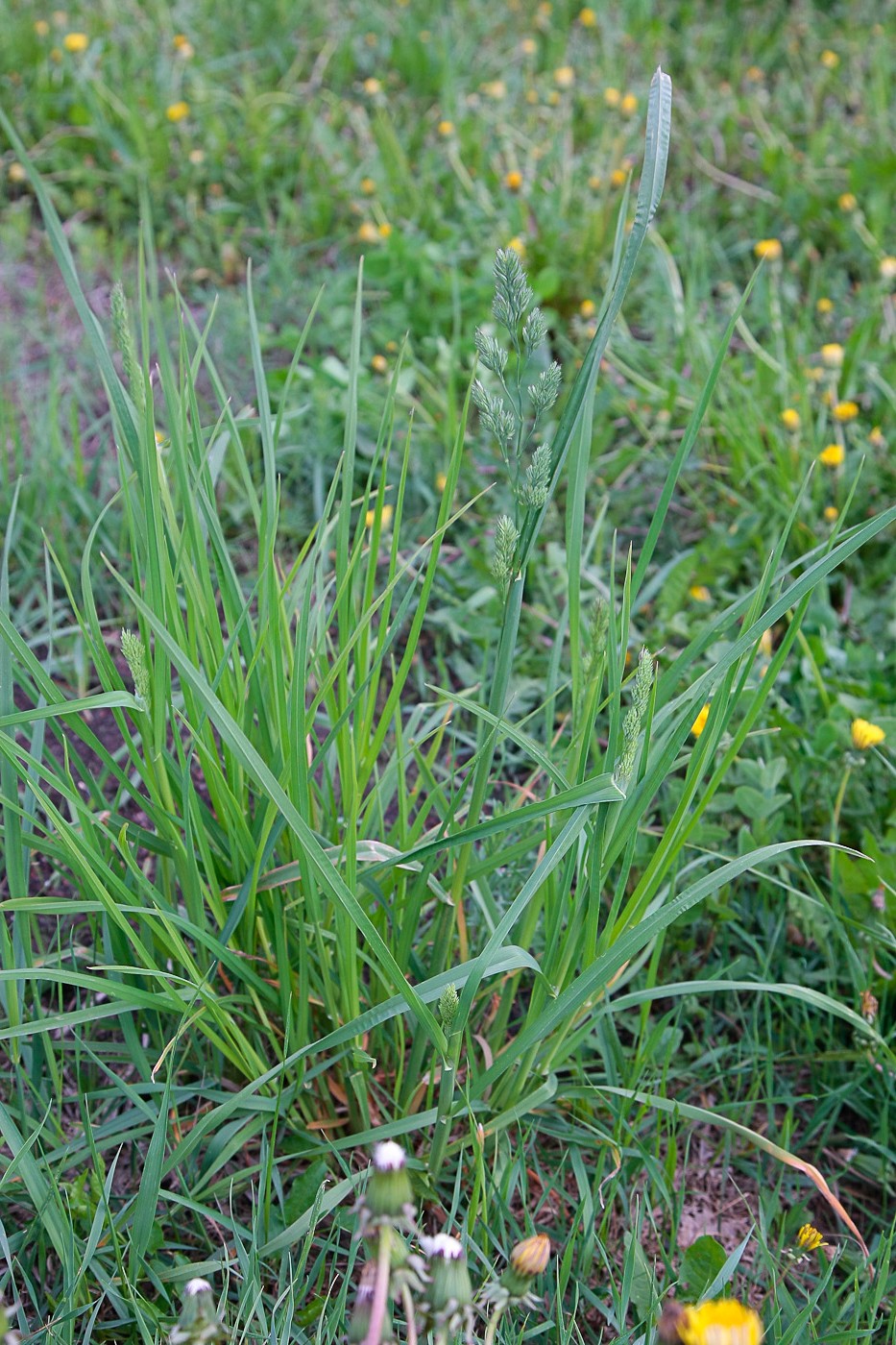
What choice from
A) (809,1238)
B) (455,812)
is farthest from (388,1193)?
(809,1238)

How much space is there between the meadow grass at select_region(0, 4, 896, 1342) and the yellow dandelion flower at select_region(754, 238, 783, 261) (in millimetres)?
74

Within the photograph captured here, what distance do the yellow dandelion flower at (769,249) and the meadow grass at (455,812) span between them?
0.24ft

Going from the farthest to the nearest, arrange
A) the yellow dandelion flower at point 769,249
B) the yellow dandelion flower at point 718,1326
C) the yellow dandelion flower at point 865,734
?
the yellow dandelion flower at point 769,249 → the yellow dandelion flower at point 865,734 → the yellow dandelion flower at point 718,1326

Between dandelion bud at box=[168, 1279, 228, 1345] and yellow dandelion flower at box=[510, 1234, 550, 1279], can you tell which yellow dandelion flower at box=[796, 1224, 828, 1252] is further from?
dandelion bud at box=[168, 1279, 228, 1345]

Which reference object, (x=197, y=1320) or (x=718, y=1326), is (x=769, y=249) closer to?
(x=718, y=1326)

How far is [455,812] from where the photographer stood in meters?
1.26

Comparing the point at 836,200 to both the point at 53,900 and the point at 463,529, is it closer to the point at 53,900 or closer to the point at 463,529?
the point at 463,529

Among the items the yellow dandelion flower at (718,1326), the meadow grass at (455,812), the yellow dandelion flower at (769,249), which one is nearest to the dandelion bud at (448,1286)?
the yellow dandelion flower at (718,1326)

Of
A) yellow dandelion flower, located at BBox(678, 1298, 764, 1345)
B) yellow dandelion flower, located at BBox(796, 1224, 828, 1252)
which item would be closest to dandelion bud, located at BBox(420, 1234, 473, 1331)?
yellow dandelion flower, located at BBox(678, 1298, 764, 1345)

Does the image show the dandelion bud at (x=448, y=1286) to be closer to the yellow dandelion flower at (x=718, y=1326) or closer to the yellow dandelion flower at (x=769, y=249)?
the yellow dandelion flower at (x=718, y=1326)

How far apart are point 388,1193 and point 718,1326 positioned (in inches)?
10.4

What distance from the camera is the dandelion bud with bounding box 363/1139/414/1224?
2.65ft

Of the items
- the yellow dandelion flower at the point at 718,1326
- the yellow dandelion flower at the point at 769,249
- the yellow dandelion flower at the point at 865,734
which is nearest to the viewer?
the yellow dandelion flower at the point at 718,1326

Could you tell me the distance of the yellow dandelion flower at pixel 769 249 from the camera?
266 cm
